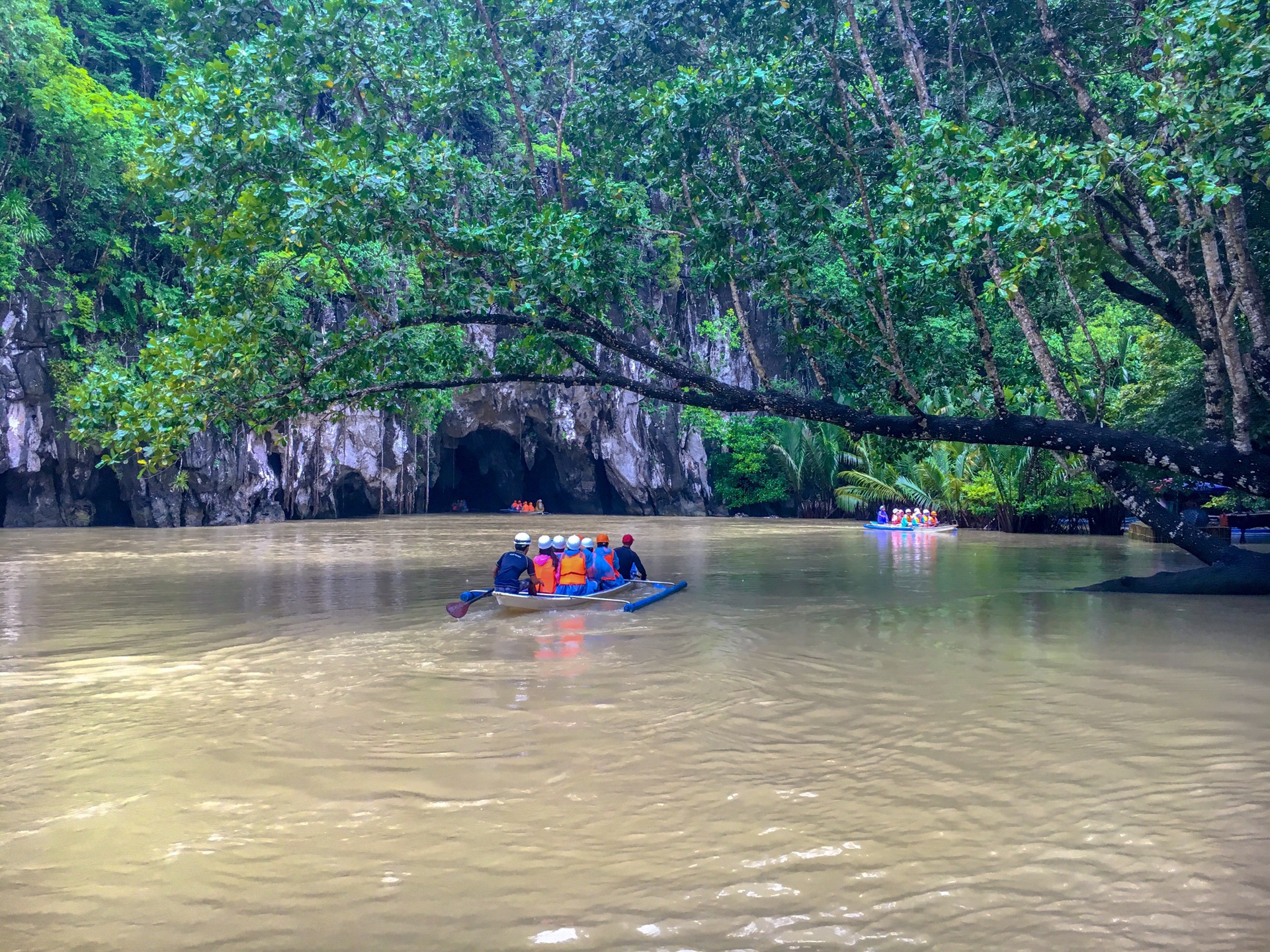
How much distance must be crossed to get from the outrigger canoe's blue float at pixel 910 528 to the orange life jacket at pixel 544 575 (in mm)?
14436

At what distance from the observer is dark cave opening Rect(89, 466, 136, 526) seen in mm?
26922

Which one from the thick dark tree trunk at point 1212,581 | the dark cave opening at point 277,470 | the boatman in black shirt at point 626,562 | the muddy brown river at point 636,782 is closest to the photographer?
the muddy brown river at point 636,782

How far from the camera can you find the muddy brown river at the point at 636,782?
2832 mm

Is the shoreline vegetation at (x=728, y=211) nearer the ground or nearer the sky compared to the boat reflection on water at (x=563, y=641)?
nearer the sky

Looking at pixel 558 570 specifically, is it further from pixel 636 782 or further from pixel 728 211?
pixel 636 782

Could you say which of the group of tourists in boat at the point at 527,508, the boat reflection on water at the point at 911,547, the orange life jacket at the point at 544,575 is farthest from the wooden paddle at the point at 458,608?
the group of tourists in boat at the point at 527,508

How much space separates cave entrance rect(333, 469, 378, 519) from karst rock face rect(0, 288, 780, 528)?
2.5 inches

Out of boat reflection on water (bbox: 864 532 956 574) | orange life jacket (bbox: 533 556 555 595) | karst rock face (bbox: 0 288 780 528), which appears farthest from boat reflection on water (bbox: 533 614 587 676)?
karst rock face (bbox: 0 288 780 528)

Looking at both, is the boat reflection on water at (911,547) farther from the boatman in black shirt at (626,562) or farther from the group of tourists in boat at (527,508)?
the group of tourists in boat at (527,508)

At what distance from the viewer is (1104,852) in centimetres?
325

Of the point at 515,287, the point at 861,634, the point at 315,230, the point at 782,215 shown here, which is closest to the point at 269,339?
the point at 315,230

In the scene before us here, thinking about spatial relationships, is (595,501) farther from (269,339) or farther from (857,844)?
(857,844)

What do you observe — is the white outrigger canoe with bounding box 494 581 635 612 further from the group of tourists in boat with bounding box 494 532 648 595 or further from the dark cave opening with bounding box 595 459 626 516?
the dark cave opening with bounding box 595 459 626 516

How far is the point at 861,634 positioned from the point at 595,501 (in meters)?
29.4
